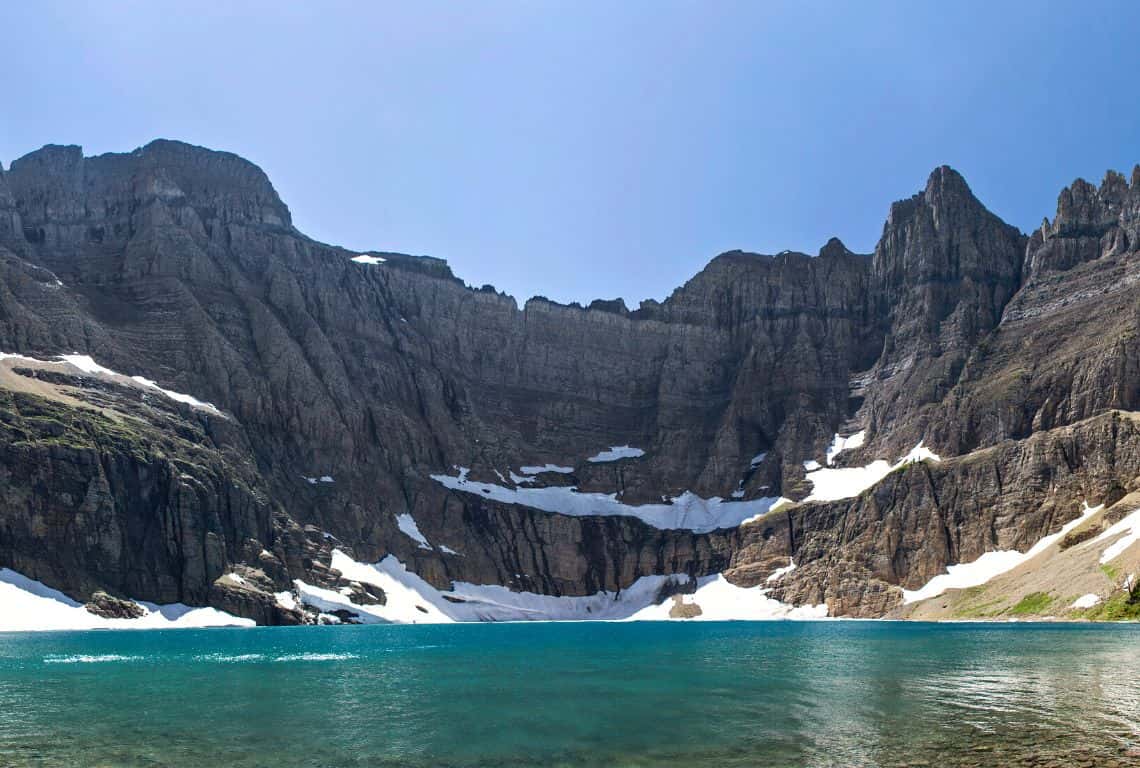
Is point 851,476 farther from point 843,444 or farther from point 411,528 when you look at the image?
point 411,528

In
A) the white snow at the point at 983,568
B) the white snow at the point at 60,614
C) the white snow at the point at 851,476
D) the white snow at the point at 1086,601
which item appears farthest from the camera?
the white snow at the point at 851,476

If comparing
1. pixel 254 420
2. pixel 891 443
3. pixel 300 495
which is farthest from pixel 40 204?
pixel 891 443

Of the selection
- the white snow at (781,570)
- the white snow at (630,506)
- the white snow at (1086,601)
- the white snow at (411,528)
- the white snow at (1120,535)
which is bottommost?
the white snow at (1086,601)

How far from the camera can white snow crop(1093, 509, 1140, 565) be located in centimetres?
10562

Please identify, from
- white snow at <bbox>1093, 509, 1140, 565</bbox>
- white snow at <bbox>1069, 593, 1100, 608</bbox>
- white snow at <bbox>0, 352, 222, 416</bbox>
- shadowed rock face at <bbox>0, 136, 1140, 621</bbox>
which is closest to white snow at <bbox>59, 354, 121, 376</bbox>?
white snow at <bbox>0, 352, 222, 416</bbox>

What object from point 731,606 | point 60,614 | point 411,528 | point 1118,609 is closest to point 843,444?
point 731,606

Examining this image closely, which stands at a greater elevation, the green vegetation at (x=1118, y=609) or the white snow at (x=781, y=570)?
the white snow at (x=781, y=570)

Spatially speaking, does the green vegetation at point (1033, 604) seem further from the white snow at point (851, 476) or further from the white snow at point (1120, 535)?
the white snow at point (851, 476)

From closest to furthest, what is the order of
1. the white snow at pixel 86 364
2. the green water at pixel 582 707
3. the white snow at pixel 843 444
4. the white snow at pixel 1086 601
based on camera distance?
the green water at pixel 582 707, the white snow at pixel 1086 601, the white snow at pixel 86 364, the white snow at pixel 843 444

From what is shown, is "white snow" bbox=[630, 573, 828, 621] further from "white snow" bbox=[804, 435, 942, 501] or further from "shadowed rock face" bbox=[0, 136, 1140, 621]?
"white snow" bbox=[804, 435, 942, 501]

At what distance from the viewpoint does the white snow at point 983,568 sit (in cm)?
13012

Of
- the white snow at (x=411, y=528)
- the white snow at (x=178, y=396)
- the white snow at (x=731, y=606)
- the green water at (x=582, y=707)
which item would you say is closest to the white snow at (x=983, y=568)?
the white snow at (x=731, y=606)

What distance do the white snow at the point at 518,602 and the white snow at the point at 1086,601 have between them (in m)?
49.6

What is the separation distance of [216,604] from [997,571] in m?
104
